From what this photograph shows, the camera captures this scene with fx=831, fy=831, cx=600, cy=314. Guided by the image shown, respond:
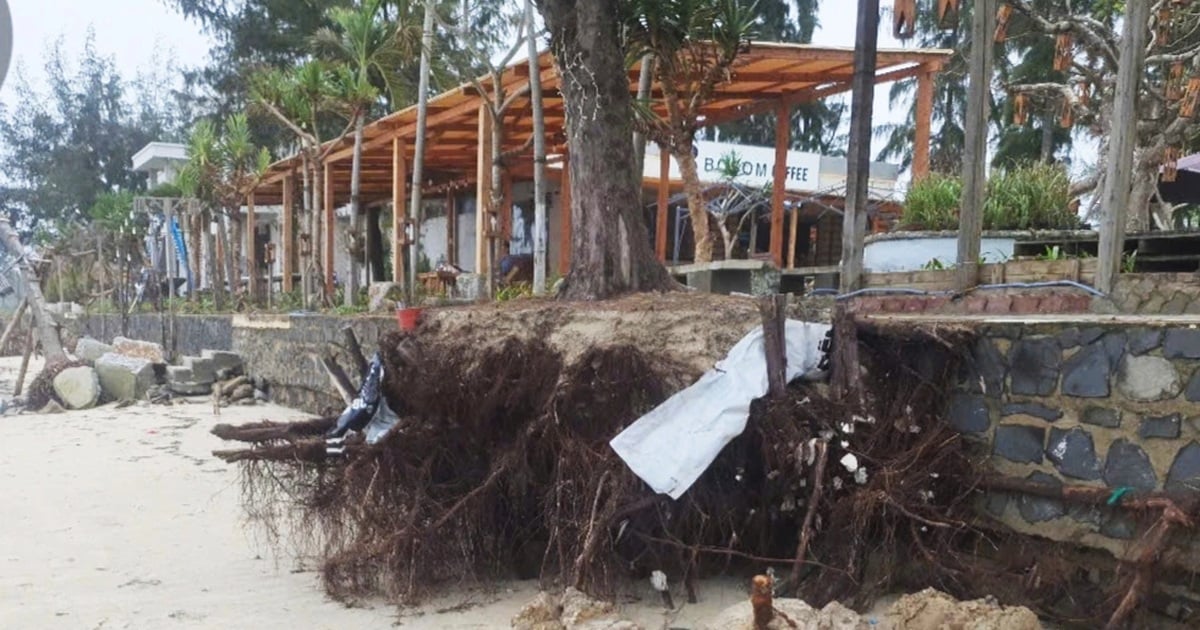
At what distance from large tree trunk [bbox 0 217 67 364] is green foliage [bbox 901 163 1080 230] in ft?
52.0

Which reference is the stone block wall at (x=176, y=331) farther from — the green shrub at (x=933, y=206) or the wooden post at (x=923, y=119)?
the green shrub at (x=933, y=206)

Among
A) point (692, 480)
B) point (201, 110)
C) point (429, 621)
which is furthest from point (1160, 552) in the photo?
point (201, 110)

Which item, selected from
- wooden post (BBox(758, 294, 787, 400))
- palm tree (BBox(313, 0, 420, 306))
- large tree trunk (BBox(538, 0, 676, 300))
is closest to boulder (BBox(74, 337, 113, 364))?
palm tree (BBox(313, 0, 420, 306))

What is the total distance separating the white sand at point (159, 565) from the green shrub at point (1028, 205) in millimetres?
5033

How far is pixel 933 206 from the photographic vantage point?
821 centimetres

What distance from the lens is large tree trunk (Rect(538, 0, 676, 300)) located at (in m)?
6.69

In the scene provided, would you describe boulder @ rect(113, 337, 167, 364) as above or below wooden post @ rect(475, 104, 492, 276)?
below

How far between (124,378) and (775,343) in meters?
14.7

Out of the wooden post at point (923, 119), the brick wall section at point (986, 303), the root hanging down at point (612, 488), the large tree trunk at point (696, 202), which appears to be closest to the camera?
the root hanging down at point (612, 488)

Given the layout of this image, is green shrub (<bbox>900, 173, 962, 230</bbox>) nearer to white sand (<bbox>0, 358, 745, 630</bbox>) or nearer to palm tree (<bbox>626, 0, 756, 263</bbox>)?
palm tree (<bbox>626, 0, 756, 263</bbox>)

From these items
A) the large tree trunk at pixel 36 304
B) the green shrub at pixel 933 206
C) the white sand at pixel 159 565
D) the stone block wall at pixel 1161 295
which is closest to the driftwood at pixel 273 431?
the white sand at pixel 159 565

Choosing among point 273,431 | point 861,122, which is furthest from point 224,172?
point 861,122

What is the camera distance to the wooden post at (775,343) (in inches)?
181

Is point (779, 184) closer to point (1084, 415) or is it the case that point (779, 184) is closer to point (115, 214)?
point (1084, 415)
